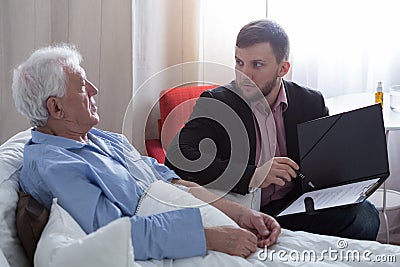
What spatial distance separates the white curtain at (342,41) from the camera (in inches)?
112

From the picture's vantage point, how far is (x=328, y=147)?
6.34 feet

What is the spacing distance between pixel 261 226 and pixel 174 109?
0.56m

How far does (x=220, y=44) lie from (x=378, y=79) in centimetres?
71

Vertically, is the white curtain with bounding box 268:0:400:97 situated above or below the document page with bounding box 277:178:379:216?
above

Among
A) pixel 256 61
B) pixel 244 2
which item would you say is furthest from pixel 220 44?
pixel 256 61

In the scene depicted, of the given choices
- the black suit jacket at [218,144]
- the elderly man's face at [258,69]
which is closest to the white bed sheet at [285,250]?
the black suit jacket at [218,144]

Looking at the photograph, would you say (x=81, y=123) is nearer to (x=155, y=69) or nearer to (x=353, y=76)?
(x=155, y=69)

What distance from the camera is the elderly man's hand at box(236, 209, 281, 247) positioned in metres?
1.67

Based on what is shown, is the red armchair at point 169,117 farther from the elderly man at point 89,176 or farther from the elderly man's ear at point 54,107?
the elderly man's ear at point 54,107

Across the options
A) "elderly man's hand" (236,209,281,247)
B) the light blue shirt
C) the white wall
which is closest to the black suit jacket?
"elderly man's hand" (236,209,281,247)

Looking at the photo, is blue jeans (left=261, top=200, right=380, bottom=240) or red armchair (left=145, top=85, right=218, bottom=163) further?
blue jeans (left=261, top=200, right=380, bottom=240)

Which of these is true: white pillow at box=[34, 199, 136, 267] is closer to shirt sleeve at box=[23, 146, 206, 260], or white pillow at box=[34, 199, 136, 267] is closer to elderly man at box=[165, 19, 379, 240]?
shirt sleeve at box=[23, 146, 206, 260]

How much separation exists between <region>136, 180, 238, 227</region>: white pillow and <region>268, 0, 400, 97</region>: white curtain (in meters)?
1.34

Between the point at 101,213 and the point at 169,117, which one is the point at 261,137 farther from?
the point at 101,213
